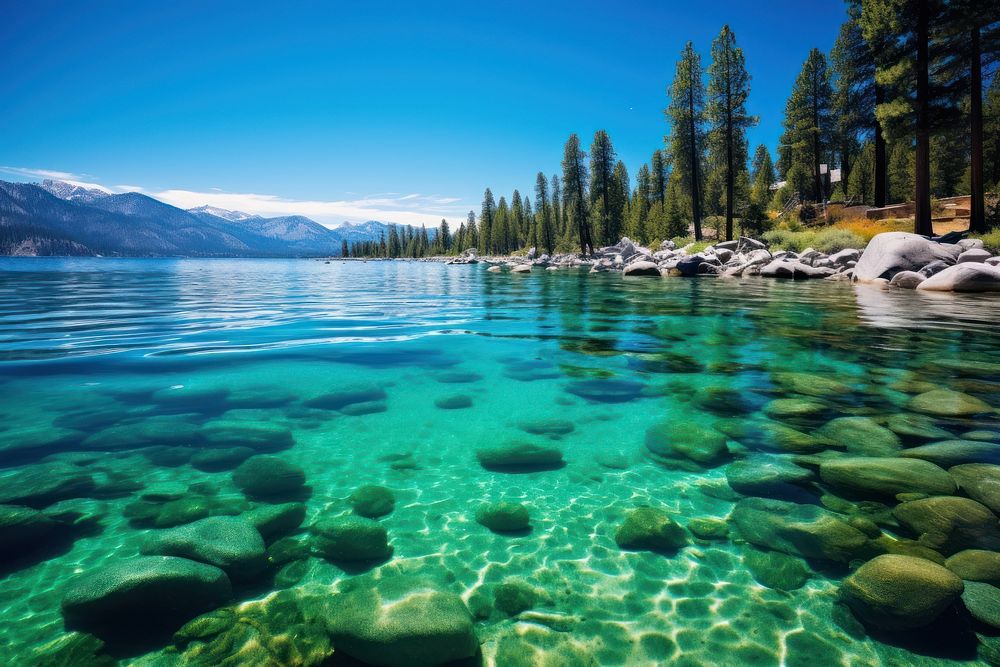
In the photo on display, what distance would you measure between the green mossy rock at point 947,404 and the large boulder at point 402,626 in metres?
5.16

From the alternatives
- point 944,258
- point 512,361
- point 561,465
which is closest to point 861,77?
point 944,258

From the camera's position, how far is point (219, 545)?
8.63 ft

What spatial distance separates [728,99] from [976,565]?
3500 cm

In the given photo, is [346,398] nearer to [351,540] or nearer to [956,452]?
[351,540]

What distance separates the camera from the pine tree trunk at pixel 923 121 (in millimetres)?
17391

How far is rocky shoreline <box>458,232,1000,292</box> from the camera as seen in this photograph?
1432cm

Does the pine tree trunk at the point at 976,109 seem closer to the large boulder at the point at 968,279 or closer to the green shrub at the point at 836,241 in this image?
the green shrub at the point at 836,241

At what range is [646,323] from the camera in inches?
437

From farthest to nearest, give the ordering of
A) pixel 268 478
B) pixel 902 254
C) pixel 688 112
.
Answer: pixel 688 112 → pixel 902 254 → pixel 268 478

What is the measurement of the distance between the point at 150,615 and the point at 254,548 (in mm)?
525

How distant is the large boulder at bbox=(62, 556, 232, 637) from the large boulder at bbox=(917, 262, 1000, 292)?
62.9 ft

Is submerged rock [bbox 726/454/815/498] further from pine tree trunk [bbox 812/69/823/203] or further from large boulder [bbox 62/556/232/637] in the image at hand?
pine tree trunk [bbox 812/69/823/203]

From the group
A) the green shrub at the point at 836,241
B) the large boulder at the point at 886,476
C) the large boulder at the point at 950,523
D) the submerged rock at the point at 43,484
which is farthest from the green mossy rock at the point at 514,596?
the green shrub at the point at 836,241

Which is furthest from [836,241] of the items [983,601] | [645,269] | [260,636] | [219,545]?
[260,636]
